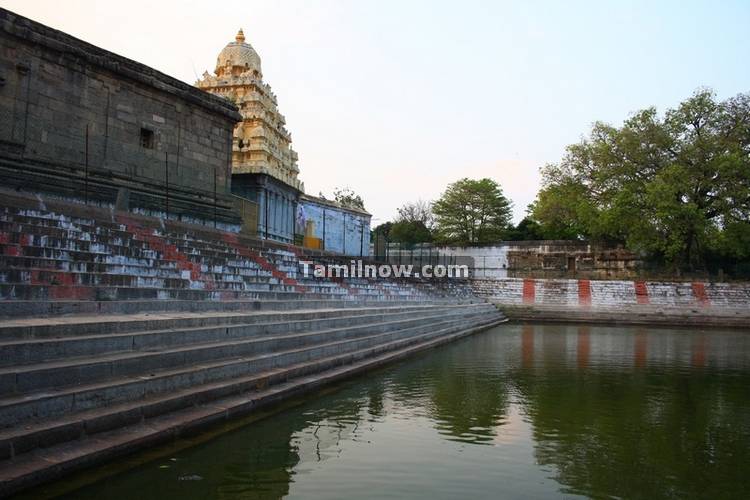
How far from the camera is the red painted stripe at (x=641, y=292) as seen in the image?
31.6 m

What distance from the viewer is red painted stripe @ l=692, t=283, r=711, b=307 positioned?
30.7m

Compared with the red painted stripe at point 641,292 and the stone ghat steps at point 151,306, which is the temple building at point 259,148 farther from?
the red painted stripe at point 641,292

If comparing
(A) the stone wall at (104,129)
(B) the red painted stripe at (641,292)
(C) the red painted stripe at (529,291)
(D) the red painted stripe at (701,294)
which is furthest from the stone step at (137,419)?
(D) the red painted stripe at (701,294)

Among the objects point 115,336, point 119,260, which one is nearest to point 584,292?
point 119,260

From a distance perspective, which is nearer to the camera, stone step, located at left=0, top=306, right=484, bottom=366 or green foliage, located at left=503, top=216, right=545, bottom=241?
stone step, located at left=0, top=306, right=484, bottom=366

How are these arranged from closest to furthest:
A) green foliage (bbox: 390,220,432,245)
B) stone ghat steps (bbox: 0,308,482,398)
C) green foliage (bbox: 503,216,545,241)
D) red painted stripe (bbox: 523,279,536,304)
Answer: stone ghat steps (bbox: 0,308,482,398), red painted stripe (bbox: 523,279,536,304), green foliage (bbox: 503,216,545,241), green foliage (bbox: 390,220,432,245)

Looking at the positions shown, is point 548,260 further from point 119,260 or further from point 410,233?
point 119,260

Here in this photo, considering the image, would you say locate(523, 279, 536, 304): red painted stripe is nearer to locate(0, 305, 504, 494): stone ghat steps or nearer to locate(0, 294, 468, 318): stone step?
locate(0, 294, 468, 318): stone step

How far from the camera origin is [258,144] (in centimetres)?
2511

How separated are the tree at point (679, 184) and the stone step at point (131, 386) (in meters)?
29.5

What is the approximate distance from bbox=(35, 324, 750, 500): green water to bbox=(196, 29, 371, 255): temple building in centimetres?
1507

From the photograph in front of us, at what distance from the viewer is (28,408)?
14.5 feet

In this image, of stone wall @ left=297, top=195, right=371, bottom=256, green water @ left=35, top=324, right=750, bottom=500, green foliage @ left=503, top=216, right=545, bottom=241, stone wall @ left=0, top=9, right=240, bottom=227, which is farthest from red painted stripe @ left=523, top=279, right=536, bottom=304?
green water @ left=35, top=324, right=750, bottom=500

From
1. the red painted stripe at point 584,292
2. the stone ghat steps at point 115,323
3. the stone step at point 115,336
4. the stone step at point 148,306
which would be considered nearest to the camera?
the stone step at point 115,336
